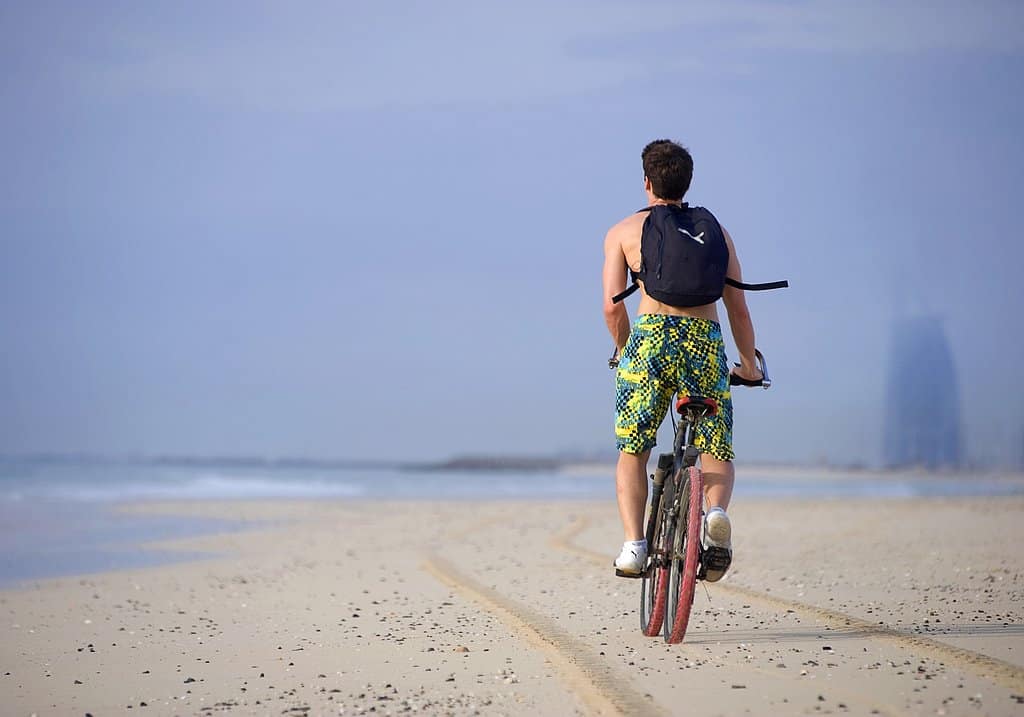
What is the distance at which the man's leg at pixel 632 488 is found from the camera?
466 cm

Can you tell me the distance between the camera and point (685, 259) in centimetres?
439

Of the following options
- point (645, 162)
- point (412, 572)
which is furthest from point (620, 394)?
point (412, 572)

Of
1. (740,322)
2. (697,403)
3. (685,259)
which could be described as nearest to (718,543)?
(697,403)

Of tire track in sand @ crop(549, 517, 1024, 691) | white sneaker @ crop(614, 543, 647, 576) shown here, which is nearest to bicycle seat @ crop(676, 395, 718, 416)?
white sneaker @ crop(614, 543, 647, 576)

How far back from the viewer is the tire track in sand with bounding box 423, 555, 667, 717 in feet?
12.1

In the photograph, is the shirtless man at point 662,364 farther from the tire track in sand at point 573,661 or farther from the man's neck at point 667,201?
the tire track in sand at point 573,661

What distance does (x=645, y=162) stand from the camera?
185 inches

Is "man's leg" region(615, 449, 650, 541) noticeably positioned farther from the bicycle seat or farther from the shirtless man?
the bicycle seat

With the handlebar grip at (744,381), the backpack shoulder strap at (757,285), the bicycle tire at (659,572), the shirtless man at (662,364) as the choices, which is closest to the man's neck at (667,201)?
the shirtless man at (662,364)

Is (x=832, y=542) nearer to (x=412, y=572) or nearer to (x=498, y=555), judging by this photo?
(x=498, y=555)

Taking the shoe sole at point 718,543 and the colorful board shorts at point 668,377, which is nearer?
the shoe sole at point 718,543

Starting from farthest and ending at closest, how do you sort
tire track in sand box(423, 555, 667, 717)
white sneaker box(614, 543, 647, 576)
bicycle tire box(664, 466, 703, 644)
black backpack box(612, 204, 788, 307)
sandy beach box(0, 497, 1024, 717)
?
1. white sneaker box(614, 543, 647, 576)
2. black backpack box(612, 204, 788, 307)
3. bicycle tire box(664, 466, 703, 644)
4. sandy beach box(0, 497, 1024, 717)
5. tire track in sand box(423, 555, 667, 717)

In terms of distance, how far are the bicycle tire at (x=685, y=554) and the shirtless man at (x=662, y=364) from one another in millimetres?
82

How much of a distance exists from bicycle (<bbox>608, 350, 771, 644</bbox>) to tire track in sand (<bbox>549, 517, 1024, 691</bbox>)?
94 centimetres
